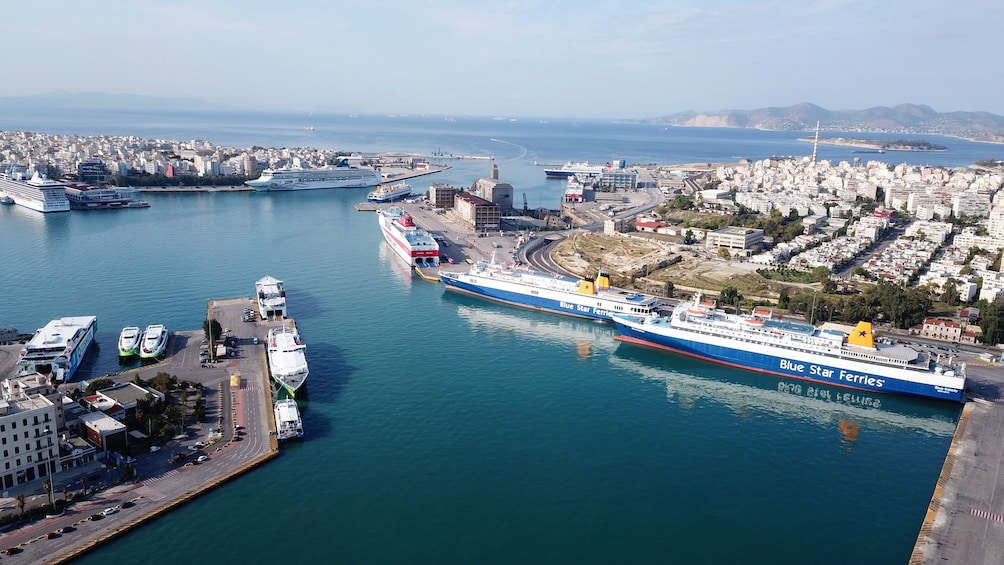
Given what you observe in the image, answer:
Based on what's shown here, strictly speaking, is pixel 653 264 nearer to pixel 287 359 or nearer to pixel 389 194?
pixel 287 359

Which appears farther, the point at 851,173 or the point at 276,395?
the point at 851,173

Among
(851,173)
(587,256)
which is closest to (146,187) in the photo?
(587,256)

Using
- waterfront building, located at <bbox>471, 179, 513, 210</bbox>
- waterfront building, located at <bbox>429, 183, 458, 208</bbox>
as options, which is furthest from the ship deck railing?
waterfront building, located at <bbox>429, 183, 458, 208</bbox>

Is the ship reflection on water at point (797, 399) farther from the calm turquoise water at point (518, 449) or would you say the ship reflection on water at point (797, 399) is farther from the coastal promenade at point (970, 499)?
the coastal promenade at point (970, 499)

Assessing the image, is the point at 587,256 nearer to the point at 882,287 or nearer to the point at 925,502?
the point at 882,287

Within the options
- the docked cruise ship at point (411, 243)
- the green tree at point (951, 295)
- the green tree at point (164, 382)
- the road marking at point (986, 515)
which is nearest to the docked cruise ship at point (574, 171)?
the docked cruise ship at point (411, 243)

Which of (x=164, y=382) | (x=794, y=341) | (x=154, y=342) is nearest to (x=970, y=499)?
(x=794, y=341)

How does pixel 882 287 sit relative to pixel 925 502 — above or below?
above

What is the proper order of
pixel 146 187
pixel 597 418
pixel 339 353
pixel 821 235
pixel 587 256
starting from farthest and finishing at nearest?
pixel 146 187
pixel 821 235
pixel 587 256
pixel 339 353
pixel 597 418
